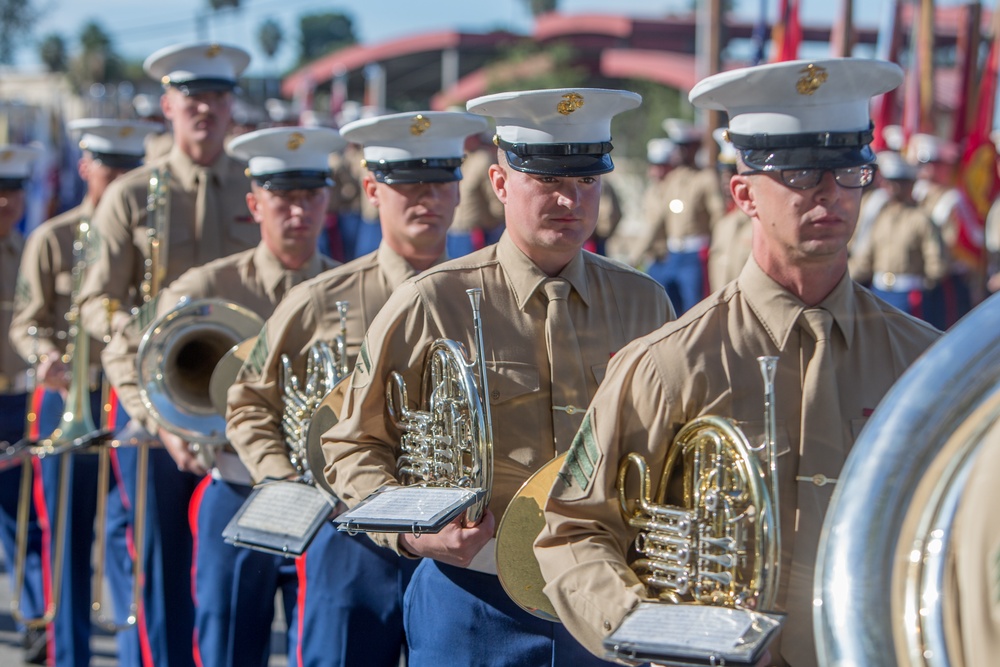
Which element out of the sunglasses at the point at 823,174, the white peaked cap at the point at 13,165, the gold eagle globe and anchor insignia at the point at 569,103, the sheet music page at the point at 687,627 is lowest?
the sheet music page at the point at 687,627

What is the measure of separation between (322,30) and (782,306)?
106003 mm

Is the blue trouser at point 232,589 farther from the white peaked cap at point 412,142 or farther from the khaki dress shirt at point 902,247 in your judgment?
the khaki dress shirt at point 902,247

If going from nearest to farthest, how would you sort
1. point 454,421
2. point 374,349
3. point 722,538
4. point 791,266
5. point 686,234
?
point 722,538 < point 791,266 < point 454,421 < point 374,349 < point 686,234

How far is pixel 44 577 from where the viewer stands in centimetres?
656

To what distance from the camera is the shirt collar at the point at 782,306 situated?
2.63 metres

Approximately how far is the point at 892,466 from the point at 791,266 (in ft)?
3.88

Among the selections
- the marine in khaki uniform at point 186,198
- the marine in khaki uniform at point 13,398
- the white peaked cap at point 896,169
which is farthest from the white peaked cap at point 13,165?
the white peaked cap at point 896,169

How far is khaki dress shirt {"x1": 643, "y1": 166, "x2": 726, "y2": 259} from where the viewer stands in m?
14.3

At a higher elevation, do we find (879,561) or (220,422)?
(879,561)

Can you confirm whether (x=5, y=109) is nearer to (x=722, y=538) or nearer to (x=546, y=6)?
(x=722, y=538)

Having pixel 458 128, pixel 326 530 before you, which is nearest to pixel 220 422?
pixel 326 530

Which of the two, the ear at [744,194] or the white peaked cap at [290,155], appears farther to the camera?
the white peaked cap at [290,155]

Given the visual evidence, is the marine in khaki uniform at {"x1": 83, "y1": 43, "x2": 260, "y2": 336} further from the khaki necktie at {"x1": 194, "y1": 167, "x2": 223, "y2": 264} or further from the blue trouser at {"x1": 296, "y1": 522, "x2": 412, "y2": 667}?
the blue trouser at {"x1": 296, "y1": 522, "x2": 412, "y2": 667}

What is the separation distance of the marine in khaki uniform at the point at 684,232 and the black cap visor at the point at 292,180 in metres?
9.26
